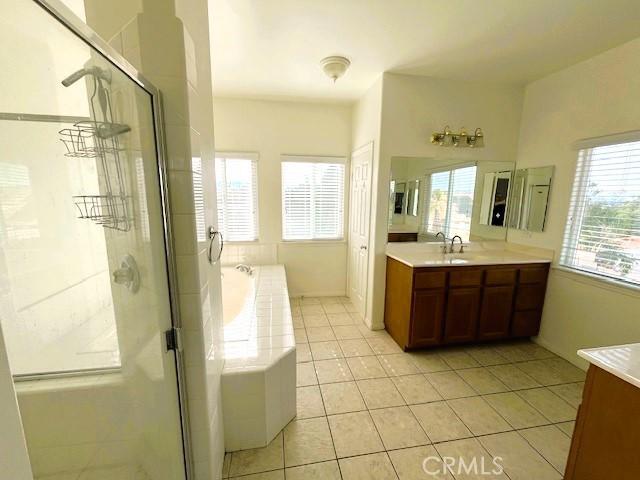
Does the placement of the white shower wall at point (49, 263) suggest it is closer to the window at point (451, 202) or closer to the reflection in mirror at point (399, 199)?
the reflection in mirror at point (399, 199)

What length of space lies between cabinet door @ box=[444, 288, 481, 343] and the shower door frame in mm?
2241

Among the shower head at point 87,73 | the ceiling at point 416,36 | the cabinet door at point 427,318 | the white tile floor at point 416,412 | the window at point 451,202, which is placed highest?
the ceiling at point 416,36

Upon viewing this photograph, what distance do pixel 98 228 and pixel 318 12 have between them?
1.86m

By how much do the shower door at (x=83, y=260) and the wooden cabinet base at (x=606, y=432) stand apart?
69.8 inches

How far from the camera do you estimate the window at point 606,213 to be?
6.72 feet

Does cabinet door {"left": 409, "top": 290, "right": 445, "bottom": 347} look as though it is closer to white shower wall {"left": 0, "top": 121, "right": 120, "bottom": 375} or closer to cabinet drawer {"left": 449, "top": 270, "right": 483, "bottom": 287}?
cabinet drawer {"left": 449, "top": 270, "right": 483, "bottom": 287}

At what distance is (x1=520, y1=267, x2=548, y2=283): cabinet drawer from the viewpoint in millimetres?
2639

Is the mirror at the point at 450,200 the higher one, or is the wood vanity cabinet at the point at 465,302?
the mirror at the point at 450,200

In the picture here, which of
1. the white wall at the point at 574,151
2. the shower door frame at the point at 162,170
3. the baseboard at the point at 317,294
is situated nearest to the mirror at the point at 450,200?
the white wall at the point at 574,151

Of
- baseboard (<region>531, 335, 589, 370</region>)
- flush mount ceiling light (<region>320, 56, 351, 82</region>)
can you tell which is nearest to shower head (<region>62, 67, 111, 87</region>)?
flush mount ceiling light (<region>320, 56, 351, 82</region>)

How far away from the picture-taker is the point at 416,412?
74.3 inches

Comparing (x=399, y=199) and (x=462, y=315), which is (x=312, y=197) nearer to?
(x=399, y=199)

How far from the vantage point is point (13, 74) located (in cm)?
77

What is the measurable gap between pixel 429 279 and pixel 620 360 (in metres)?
1.37
